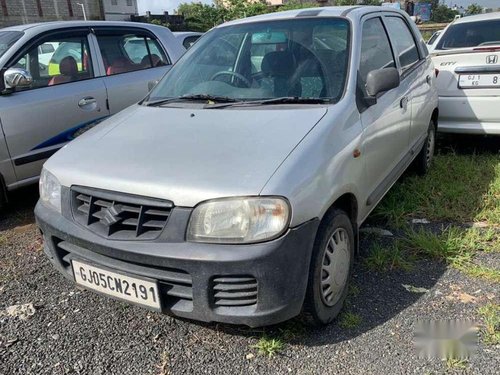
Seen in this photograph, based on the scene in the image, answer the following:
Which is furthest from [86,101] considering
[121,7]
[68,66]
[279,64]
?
[121,7]

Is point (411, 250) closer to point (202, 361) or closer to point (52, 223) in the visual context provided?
point (202, 361)

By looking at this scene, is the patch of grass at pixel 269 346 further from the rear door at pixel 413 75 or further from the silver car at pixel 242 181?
the rear door at pixel 413 75

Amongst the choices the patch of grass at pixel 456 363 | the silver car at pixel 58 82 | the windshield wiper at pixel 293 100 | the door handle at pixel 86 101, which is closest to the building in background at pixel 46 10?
the silver car at pixel 58 82

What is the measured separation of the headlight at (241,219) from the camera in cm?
196

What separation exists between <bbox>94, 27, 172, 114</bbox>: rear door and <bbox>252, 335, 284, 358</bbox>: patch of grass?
3.20 metres

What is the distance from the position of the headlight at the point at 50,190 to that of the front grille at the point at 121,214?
200 mm

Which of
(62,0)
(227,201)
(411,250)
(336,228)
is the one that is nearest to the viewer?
(227,201)

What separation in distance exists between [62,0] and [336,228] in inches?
1782

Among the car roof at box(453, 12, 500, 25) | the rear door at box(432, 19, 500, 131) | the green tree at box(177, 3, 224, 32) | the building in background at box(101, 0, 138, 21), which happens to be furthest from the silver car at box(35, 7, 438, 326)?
the building in background at box(101, 0, 138, 21)

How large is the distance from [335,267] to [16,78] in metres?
3.06

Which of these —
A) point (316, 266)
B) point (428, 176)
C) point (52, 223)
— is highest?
point (52, 223)

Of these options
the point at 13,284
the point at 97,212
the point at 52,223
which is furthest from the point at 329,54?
the point at 13,284

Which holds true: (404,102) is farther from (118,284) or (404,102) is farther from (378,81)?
(118,284)

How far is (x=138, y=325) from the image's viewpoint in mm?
2564
